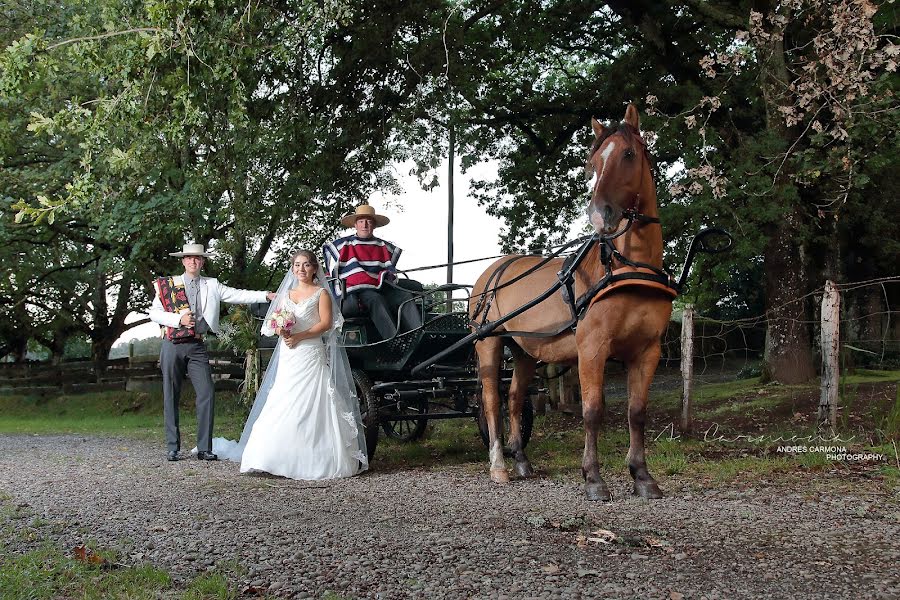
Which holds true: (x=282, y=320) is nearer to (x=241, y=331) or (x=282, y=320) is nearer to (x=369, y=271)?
(x=369, y=271)

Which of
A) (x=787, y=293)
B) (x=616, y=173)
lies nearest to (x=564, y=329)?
(x=616, y=173)

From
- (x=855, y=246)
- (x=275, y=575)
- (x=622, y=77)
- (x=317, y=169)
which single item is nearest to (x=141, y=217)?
(x=317, y=169)

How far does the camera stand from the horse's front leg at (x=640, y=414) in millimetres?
6258

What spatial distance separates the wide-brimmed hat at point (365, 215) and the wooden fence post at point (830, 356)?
4608mm

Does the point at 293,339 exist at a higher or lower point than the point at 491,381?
higher

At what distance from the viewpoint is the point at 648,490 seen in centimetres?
625

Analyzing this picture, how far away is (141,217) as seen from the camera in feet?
47.3

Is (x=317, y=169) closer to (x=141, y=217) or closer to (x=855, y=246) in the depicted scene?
(x=141, y=217)

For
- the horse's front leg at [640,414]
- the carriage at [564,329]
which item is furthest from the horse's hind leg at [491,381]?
the horse's front leg at [640,414]

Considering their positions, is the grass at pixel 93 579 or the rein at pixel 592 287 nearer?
the grass at pixel 93 579

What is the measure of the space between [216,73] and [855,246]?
615 inches

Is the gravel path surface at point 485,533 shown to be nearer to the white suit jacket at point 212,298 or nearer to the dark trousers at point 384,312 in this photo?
the dark trousers at point 384,312

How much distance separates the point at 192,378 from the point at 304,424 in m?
1.92

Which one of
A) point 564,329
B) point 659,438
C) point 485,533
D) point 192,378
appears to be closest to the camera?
point 485,533
